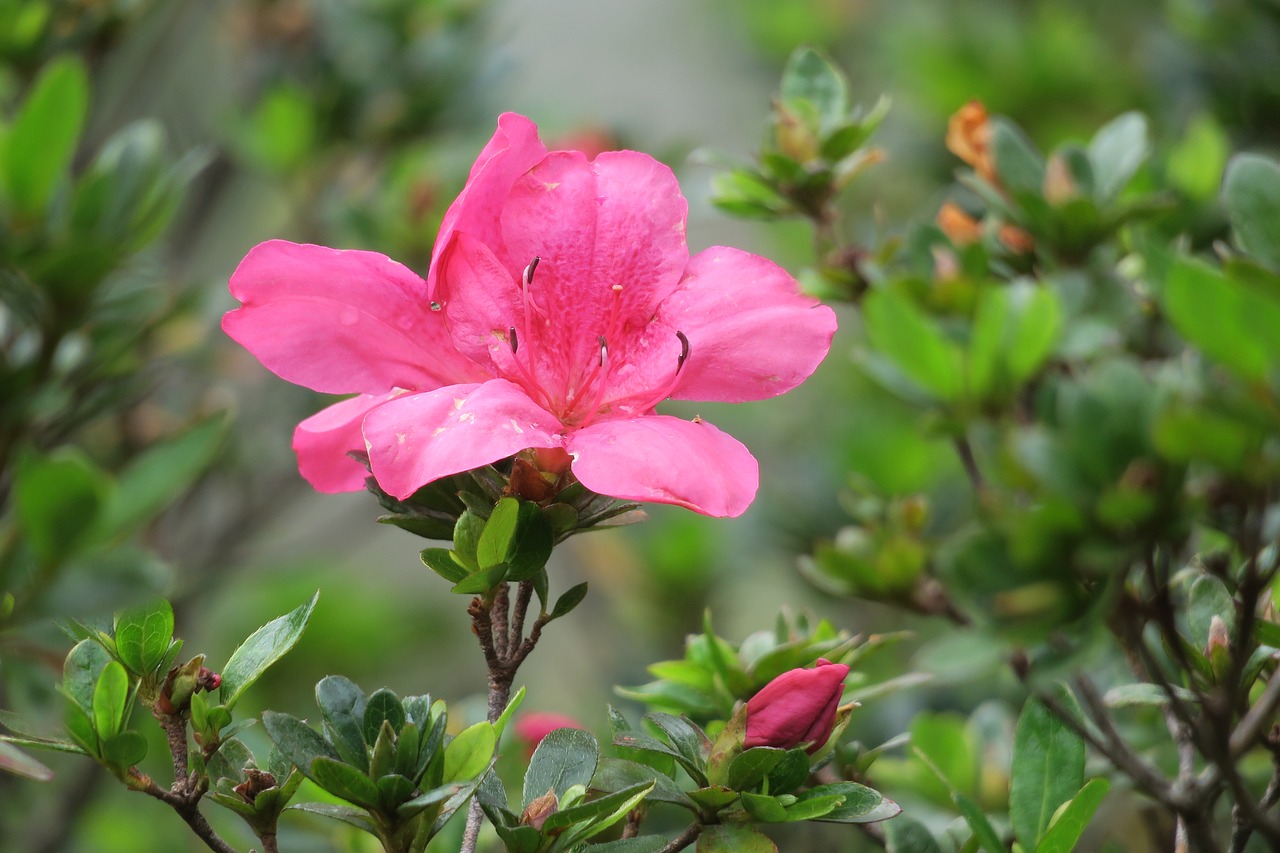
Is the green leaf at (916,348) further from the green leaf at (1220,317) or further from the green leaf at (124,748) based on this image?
the green leaf at (124,748)

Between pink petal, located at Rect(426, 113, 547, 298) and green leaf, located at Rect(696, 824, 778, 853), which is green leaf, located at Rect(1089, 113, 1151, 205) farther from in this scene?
green leaf, located at Rect(696, 824, 778, 853)

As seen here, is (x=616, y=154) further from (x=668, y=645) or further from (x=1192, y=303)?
(x=668, y=645)

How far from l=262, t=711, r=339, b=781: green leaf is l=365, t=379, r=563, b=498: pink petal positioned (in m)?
0.14

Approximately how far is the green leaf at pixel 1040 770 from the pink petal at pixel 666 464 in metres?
0.24

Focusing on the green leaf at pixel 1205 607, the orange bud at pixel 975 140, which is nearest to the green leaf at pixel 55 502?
the green leaf at pixel 1205 607

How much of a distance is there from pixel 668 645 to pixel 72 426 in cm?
110

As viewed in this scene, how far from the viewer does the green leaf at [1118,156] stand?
100cm

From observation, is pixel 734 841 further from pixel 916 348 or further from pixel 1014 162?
pixel 1014 162

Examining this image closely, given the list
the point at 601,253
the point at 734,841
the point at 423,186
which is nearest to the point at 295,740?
the point at 734,841

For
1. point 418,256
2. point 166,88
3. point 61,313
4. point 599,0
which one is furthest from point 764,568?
point 599,0

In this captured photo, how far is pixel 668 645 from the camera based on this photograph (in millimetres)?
2047

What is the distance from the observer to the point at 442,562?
2.24 ft

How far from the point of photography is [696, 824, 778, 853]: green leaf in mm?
687

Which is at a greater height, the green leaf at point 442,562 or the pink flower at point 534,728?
the green leaf at point 442,562
